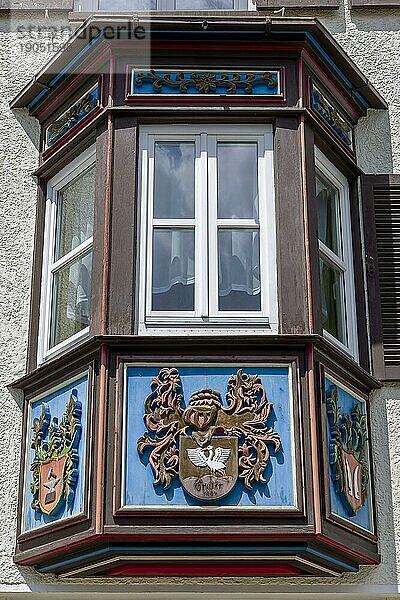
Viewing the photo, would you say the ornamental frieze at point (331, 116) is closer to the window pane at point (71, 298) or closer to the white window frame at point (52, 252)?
the white window frame at point (52, 252)

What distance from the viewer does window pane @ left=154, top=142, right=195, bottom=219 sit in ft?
27.3

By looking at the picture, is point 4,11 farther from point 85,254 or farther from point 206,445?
point 206,445

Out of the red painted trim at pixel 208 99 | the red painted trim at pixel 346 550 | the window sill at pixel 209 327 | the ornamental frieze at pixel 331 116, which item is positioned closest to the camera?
the red painted trim at pixel 346 550

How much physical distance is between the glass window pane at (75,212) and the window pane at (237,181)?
37.3 inches

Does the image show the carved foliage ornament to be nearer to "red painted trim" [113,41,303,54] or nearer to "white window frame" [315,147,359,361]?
"red painted trim" [113,41,303,54]

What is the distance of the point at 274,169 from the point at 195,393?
178cm

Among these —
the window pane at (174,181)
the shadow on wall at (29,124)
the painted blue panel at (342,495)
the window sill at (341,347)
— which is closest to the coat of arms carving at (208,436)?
the painted blue panel at (342,495)

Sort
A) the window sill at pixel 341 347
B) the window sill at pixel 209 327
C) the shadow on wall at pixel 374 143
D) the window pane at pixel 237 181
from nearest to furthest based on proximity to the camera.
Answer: the window sill at pixel 209 327, the window sill at pixel 341 347, the window pane at pixel 237 181, the shadow on wall at pixel 374 143

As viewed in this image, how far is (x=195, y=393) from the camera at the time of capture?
7512 mm

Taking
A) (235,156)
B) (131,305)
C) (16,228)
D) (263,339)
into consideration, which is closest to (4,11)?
(16,228)

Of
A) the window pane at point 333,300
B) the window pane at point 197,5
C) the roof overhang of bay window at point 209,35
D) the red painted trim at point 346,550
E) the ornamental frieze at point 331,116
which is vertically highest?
the window pane at point 197,5

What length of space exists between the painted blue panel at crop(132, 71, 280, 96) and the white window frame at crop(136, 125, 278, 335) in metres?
0.27

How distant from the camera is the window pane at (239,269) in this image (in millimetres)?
8023

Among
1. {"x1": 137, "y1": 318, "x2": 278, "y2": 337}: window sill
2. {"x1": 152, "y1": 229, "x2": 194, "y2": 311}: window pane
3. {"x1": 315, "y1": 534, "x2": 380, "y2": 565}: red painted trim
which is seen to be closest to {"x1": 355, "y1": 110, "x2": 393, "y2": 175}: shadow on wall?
{"x1": 152, "y1": 229, "x2": 194, "y2": 311}: window pane
